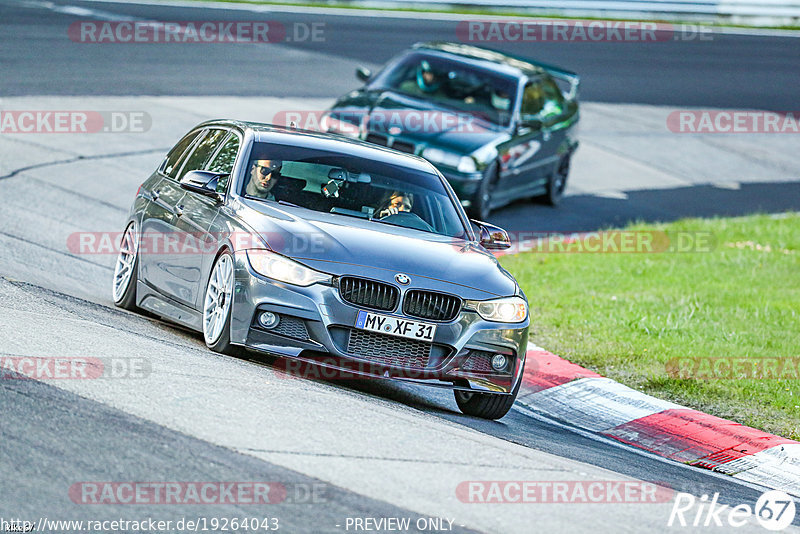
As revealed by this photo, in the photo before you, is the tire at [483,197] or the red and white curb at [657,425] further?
the tire at [483,197]

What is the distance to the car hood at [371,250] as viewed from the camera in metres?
7.73

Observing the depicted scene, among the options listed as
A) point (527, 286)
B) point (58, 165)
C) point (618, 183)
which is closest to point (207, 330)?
point (527, 286)

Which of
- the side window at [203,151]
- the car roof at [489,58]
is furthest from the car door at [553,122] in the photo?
the side window at [203,151]

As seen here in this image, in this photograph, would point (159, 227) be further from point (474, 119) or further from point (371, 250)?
point (474, 119)

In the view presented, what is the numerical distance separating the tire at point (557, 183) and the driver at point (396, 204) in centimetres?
895

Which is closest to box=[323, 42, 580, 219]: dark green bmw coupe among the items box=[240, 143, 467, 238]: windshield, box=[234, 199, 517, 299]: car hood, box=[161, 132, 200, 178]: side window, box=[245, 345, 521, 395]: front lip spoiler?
box=[161, 132, 200, 178]: side window

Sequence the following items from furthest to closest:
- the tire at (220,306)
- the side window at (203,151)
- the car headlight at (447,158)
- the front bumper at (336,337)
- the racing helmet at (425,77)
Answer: the racing helmet at (425,77), the car headlight at (447,158), the side window at (203,151), the tire at (220,306), the front bumper at (336,337)

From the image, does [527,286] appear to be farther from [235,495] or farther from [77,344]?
[235,495]

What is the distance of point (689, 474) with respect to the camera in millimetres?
7926

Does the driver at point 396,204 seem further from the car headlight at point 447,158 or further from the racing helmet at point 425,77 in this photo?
the racing helmet at point 425,77

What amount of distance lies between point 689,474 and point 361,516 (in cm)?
325

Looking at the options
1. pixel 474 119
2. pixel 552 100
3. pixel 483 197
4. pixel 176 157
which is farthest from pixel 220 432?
pixel 552 100

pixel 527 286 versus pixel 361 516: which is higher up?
pixel 361 516

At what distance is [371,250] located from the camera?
25.9 feet
